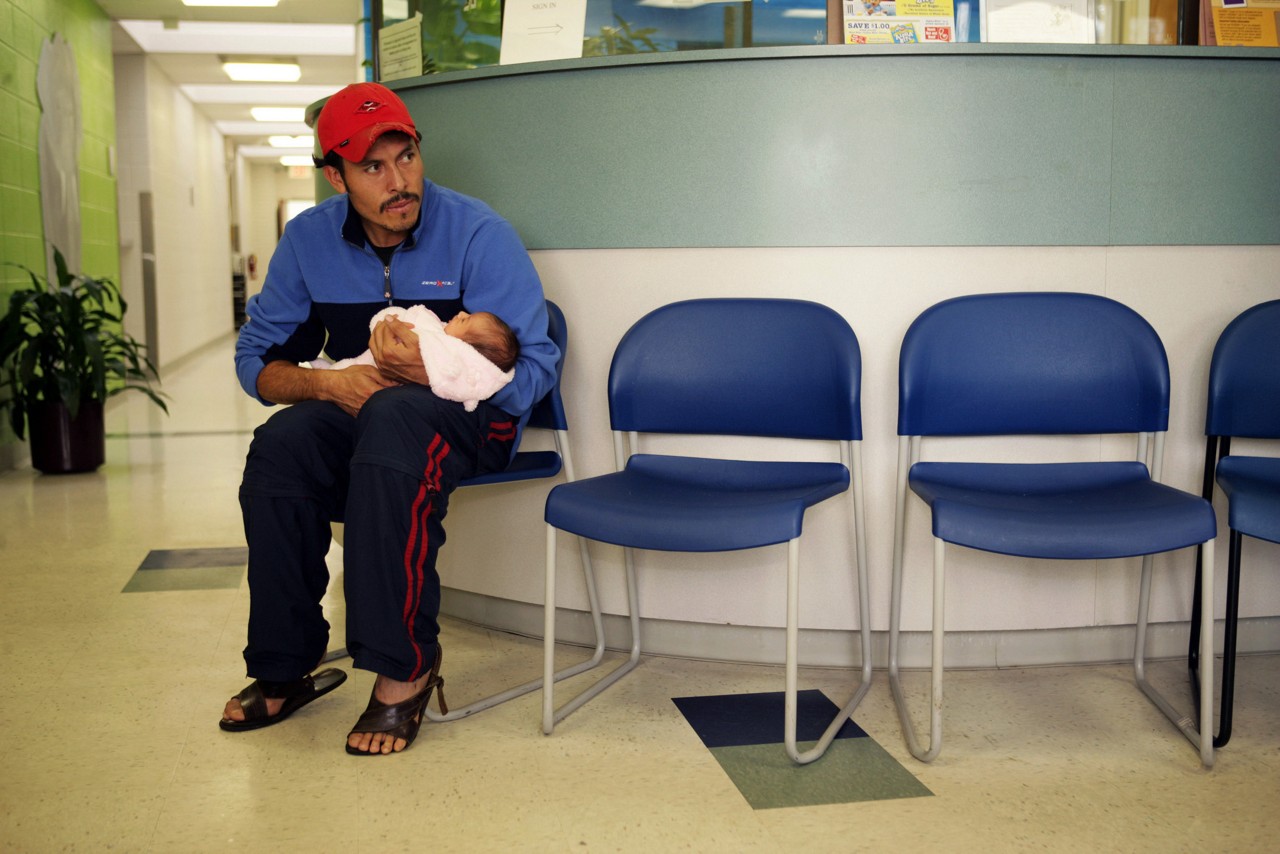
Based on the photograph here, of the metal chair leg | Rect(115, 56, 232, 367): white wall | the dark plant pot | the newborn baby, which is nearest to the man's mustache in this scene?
the newborn baby

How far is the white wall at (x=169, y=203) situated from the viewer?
356 inches

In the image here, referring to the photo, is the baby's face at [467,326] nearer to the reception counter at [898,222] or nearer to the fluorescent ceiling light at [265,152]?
the reception counter at [898,222]

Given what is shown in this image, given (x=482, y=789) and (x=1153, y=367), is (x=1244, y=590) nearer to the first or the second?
(x=1153, y=367)

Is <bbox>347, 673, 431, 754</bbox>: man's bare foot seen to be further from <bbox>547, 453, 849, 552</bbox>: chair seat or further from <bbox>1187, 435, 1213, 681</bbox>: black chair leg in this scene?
<bbox>1187, 435, 1213, 681</bbox>: black chair leg

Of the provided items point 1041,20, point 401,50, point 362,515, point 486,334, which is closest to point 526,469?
point 486,334

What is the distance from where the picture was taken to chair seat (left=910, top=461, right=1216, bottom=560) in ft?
5.72

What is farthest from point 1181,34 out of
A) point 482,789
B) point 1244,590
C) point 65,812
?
point 65,812

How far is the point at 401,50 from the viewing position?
2.92 m

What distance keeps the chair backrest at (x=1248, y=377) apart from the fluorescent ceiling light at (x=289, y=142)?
14.6m

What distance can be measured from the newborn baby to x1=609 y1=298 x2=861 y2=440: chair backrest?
289 millimetres

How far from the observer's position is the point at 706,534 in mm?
1776

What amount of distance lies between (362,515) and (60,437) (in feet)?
11.3

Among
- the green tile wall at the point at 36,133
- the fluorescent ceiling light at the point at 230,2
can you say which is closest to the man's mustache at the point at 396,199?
the green tile wall at the point at 36,133

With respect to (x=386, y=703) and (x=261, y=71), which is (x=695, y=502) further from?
(x=261, y=71)
